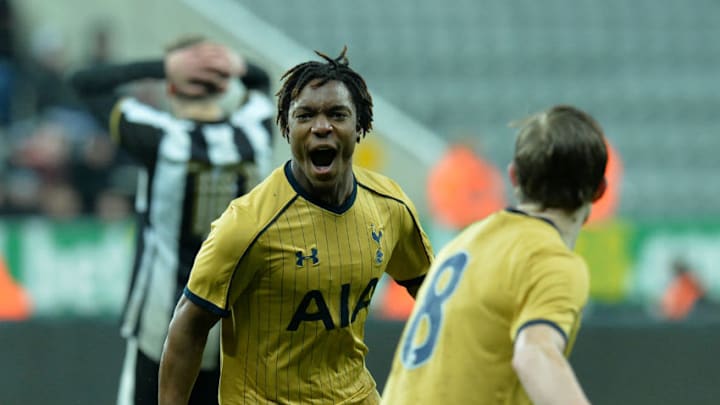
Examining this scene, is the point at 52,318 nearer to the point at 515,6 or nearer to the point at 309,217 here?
the point at 309,217

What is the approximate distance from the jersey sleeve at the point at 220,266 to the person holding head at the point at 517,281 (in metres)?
0.72

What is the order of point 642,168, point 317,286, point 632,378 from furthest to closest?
1. point 642,168
2. point 632,378
3. point 317,286

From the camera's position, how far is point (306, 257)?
4000mm

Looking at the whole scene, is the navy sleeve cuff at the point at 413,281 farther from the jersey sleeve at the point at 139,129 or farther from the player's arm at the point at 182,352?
the jersey sleeve at the point at 139,129

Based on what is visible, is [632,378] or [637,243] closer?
[632,378]

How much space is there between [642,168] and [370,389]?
10.7 metres

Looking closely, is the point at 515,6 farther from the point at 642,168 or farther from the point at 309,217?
the point at 309,217

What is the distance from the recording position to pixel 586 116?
10.5 feet

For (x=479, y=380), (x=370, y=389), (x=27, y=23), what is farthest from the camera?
(x=27, y=23)

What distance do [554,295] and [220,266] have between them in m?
1.15

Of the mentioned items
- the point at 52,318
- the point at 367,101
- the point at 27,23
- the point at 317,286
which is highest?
the point at 367,101

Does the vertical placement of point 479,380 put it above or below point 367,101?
below

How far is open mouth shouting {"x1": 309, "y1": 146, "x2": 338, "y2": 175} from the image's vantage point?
12.9 ft

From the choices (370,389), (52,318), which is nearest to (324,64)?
(370,389)
